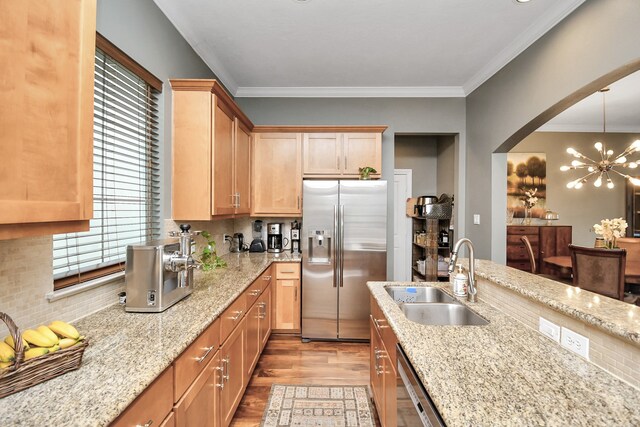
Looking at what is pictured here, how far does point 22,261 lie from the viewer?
1207mm

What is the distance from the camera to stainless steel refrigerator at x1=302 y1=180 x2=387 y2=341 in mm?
3268

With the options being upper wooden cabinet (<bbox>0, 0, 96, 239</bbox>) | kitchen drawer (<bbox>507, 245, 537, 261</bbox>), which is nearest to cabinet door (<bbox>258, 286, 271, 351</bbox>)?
upper wooden cabinet (<bbox>0, 0, 96, 239</bbox>)

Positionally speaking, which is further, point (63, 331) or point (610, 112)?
point (610, 112)

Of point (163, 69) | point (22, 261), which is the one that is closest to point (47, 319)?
point (22, 261)

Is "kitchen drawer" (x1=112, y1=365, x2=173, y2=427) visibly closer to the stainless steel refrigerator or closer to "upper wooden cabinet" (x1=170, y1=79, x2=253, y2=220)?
"upper wooden cabinet" (x1=170, y1=79, x2=253, y2=220)

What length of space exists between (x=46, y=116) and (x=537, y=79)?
10.7ft

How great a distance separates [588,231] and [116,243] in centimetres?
665

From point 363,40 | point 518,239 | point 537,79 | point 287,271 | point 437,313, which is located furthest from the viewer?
point 518,239

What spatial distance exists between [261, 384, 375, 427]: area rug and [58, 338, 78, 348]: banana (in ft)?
4.81

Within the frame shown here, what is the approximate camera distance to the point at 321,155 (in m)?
3.63

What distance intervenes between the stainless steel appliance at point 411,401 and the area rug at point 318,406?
34.2 inches

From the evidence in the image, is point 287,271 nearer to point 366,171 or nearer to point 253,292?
point 253,292

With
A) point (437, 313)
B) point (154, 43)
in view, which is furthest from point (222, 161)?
point (437, 313)

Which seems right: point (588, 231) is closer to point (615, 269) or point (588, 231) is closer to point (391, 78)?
point (615, 269)
